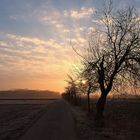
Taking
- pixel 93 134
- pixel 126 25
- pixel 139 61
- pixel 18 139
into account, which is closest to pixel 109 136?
pixel 93 134

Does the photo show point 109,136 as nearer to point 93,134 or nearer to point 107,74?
point 93,134

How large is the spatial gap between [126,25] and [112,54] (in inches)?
106

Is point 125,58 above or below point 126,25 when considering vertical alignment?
below

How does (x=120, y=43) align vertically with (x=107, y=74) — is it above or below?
above

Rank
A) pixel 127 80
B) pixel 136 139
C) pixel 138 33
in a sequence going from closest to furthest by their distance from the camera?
pixel 136 139 → pixel 138 33 → pixel 127 80

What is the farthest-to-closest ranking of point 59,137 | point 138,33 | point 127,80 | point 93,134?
point 127,80 < point 138,33 < point 93,134 < point 59,137

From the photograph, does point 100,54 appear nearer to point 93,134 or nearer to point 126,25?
point 126,25

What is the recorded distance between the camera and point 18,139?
16.0 meters

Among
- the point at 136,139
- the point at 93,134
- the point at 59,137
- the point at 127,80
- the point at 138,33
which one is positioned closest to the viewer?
the point at 136,139

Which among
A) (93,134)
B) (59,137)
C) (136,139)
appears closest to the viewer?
(136,139)

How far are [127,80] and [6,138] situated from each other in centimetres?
1199

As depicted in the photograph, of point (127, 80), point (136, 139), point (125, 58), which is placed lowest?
point (136, 139)

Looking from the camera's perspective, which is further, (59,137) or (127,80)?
(127,80)

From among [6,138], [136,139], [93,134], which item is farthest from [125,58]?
[6,138]
